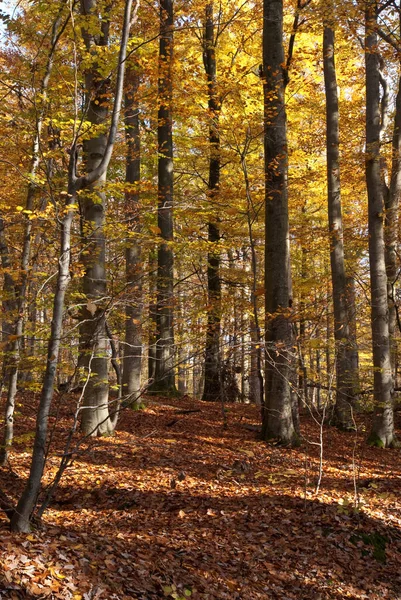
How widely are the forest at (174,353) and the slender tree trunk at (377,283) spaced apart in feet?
0.13

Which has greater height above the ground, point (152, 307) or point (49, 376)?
point (152, 307)

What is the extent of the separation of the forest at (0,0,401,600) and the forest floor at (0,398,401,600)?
0.09 ft

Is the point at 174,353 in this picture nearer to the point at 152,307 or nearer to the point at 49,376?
the point at 49,376

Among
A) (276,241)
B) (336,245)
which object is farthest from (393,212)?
(276,241)

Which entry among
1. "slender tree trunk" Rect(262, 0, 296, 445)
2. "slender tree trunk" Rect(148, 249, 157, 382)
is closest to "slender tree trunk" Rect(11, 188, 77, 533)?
"slender tree trunk" Rect(262, 0, 296, 445)

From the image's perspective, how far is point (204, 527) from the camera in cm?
511

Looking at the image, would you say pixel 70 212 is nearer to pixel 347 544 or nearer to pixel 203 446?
pixel 347 544

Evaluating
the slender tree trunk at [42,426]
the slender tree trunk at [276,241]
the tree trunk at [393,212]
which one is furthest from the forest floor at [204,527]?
the tree trunk at [393,212]

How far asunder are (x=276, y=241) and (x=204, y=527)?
16.2 feet

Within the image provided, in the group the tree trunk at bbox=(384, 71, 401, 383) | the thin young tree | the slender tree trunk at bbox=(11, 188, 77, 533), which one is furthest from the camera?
the tree trunk at bbox=(384, 71, 401, 383)

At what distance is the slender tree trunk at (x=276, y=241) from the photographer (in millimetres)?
8094

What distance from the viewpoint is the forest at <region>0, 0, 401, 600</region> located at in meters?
4.25

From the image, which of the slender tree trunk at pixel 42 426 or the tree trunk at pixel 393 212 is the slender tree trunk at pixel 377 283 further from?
the slender tree trunk at pixel 42 426

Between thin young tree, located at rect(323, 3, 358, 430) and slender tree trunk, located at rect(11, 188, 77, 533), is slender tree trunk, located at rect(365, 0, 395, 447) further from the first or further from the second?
slender tree trunk, located at rect(11, 188, 77, 533)
